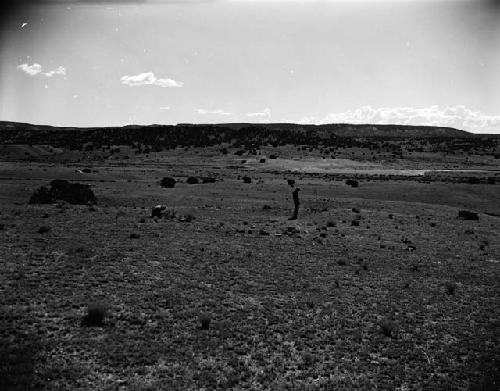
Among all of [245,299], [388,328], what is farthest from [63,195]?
[388,328]

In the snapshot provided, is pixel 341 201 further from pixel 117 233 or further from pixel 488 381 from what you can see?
pixel 488 381

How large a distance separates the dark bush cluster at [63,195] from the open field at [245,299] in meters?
2.00

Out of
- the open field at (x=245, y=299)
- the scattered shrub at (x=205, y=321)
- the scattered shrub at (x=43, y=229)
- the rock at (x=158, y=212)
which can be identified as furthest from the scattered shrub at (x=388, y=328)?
the rock at (x=158, y=212)

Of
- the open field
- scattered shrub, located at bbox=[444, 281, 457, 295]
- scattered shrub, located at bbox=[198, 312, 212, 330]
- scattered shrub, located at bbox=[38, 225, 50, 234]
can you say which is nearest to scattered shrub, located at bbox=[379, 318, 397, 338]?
the open field

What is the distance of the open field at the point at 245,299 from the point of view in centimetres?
1275

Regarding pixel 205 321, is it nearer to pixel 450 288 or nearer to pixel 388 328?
pixel 388 328

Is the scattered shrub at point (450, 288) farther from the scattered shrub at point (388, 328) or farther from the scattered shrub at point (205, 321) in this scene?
the scattered shrub at point (205, 321)

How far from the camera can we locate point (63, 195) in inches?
1481

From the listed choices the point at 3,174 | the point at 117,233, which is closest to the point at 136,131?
the point at 3,174

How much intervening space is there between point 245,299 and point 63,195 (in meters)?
25.4

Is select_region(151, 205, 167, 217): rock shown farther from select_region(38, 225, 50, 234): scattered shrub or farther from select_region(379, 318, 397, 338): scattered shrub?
select_region(379, 318, 397, 338): scattered shrub

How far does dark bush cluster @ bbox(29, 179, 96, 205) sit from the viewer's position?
120ft

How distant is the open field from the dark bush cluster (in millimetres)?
2004

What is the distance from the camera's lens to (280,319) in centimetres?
1681
